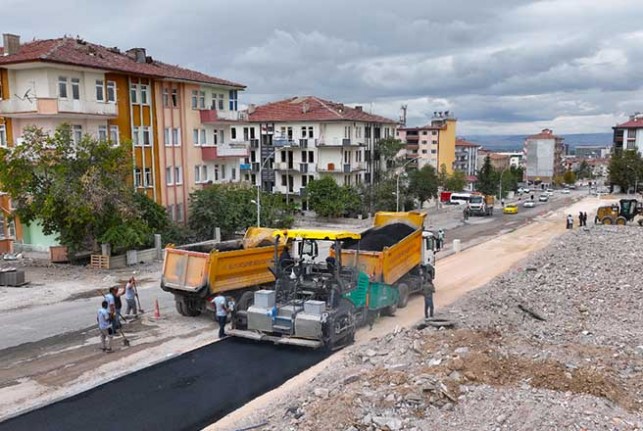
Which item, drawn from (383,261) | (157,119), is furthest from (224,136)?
(383,261)

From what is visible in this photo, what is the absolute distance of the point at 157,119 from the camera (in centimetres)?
3597

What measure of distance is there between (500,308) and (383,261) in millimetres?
4118

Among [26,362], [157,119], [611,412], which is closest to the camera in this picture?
[611,412]

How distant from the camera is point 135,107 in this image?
34531 mm

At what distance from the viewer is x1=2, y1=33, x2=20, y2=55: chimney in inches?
1214

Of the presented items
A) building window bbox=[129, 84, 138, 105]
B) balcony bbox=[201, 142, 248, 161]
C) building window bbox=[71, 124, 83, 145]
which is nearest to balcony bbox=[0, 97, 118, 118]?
building window bbox=[71, 124, 83, 145]

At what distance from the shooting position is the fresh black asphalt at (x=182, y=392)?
10.8 meters

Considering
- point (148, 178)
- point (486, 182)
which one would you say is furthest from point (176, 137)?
point (486, 182)

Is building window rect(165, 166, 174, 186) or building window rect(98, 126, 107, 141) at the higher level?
building window rect(98, 126, 107, 141)

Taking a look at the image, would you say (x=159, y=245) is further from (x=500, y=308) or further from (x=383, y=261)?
(x=500, y=308)

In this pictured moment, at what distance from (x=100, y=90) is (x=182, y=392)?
24173 mm

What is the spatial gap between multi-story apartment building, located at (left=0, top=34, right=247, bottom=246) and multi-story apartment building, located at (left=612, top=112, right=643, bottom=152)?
364 ft

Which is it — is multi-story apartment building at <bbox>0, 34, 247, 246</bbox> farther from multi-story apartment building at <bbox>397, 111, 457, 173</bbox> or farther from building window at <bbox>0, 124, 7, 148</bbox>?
multi-story apartment building at <bbox>397, 111, 457, 173</bbox>

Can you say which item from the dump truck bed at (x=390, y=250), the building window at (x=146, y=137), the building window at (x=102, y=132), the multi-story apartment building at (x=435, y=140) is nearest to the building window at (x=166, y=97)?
the building window at (x=146, y=137)
